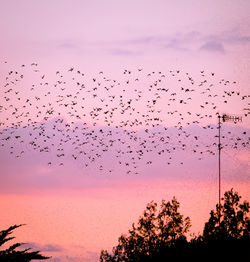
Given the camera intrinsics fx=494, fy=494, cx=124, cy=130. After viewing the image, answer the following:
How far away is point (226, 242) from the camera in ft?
126

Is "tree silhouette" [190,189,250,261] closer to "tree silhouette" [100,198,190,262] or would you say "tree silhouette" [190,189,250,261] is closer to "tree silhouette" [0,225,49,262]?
"tree silhouette" [100,198,190,262]

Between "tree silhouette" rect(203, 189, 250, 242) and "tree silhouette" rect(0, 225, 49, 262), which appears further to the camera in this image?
"tree silhouette" rect(203, 189, 250, 242)

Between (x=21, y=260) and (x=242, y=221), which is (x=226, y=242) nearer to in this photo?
(x=242, y=221)

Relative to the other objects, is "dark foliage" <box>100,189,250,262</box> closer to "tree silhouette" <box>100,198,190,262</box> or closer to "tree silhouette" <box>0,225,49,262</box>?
"tree silhouette" <box>100,198,190,262</box>

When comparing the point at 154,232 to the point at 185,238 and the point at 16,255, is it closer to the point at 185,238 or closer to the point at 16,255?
the point at 185,238

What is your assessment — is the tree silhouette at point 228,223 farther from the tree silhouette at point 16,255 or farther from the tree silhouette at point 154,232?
the tree silhouette at point 16,255

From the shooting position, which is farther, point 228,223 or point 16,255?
point 228,223

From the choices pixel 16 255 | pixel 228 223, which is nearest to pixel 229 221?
pixel 228 223

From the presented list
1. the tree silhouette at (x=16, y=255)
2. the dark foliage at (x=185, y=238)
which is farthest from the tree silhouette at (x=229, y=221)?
the tree silhouette at (x=16, y=255)

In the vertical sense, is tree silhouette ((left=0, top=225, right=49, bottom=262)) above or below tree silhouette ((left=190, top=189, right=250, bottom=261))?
below

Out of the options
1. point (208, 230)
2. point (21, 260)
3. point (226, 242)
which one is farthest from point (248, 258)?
point (21, 260)

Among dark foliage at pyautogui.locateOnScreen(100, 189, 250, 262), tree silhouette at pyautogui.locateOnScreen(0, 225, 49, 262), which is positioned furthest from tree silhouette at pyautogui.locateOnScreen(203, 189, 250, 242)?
tree silhouette at pyautogui.locateOnScreen(0, 225, 49, 262)

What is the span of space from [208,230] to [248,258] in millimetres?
11079

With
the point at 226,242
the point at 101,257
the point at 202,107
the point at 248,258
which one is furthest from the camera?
the point at 101,257
